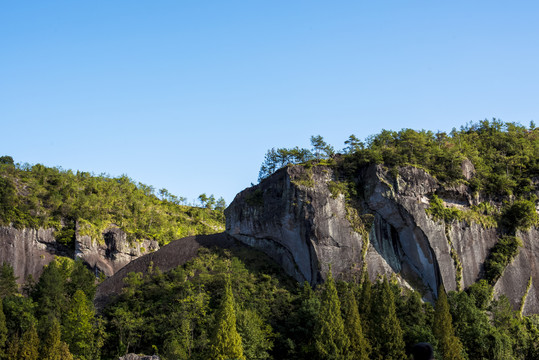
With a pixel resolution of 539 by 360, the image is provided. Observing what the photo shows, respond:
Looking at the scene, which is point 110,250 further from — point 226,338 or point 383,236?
point 226,338

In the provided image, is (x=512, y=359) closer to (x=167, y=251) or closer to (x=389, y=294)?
(x=389, y=294)

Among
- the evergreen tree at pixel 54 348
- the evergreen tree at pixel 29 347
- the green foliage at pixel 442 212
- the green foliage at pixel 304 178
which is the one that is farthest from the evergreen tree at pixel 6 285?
the green foliage at pixel 442 212

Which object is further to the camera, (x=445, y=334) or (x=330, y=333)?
(x=445, y=334)

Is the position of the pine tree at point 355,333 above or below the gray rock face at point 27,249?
below

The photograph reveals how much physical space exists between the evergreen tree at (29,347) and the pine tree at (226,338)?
11.7m

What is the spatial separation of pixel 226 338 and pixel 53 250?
4067 centimetres

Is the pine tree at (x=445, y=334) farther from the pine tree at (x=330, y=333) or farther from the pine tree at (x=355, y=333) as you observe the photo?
the pine tree at (x=330, y=333)

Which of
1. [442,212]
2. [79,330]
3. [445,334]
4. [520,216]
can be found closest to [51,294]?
[79,330]

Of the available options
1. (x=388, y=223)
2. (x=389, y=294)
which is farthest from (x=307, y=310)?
(x=388, y=223)

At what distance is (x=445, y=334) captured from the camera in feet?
147

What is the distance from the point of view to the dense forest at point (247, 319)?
44.4 meters

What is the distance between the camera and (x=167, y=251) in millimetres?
62281

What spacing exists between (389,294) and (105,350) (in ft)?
73.7

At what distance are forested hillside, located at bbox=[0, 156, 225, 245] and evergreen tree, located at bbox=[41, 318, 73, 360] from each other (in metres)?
33.4
